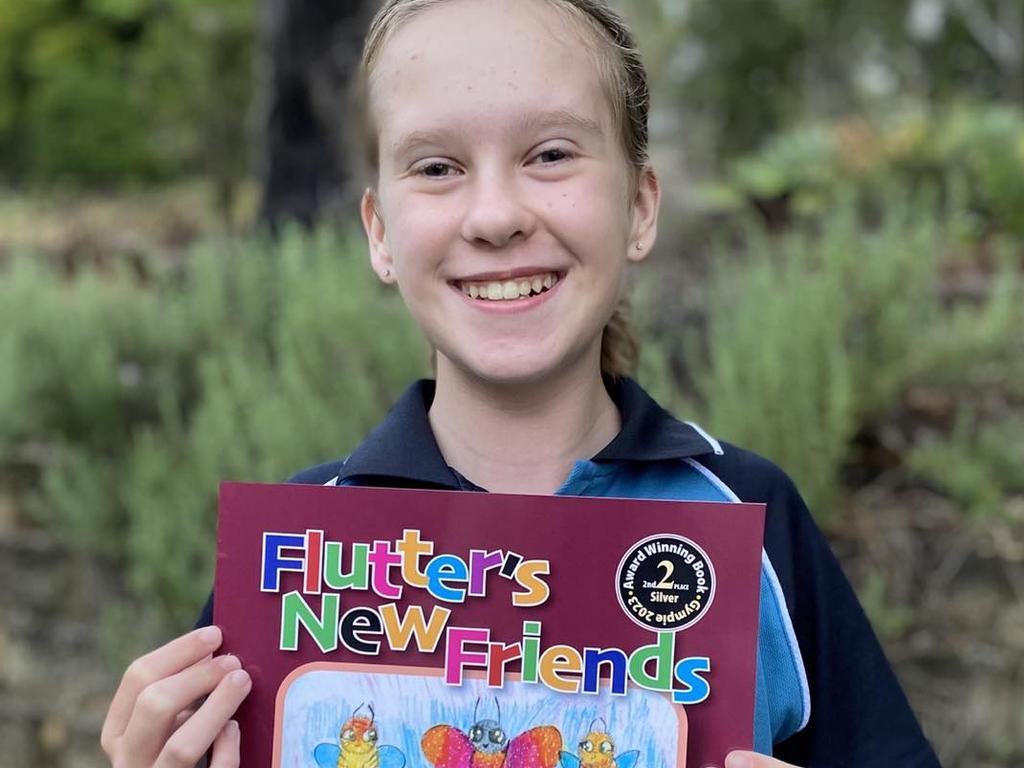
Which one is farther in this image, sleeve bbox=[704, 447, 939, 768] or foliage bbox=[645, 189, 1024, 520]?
foliage bbox=[645, 189, 1024, 520]

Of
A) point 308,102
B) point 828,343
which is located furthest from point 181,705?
point 308,102

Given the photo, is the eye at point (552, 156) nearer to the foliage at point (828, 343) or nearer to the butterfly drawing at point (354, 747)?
the butterfly drawing at point (354, 747)

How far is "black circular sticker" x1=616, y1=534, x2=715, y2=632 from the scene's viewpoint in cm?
145

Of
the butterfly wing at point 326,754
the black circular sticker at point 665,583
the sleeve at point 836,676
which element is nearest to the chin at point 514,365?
the black circular sticker at point 665,583

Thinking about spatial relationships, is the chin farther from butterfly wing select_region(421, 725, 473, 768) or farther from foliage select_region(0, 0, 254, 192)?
foliage select_region(0, 0, 254, 192)

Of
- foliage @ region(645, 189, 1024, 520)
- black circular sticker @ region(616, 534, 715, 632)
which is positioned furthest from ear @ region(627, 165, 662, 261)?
foliage @ region(645, 189, 1024, 520)

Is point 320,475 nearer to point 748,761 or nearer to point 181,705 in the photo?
point 181,705

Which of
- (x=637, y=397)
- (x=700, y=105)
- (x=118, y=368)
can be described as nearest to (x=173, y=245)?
(x=118, y=368)

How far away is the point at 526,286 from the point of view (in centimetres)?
158

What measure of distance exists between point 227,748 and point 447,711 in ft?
0.84

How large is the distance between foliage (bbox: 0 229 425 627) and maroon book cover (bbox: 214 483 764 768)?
6.93 feet

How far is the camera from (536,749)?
4.76 ft

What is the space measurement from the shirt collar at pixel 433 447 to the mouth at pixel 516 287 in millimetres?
225

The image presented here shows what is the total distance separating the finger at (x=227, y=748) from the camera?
57.6 inches
